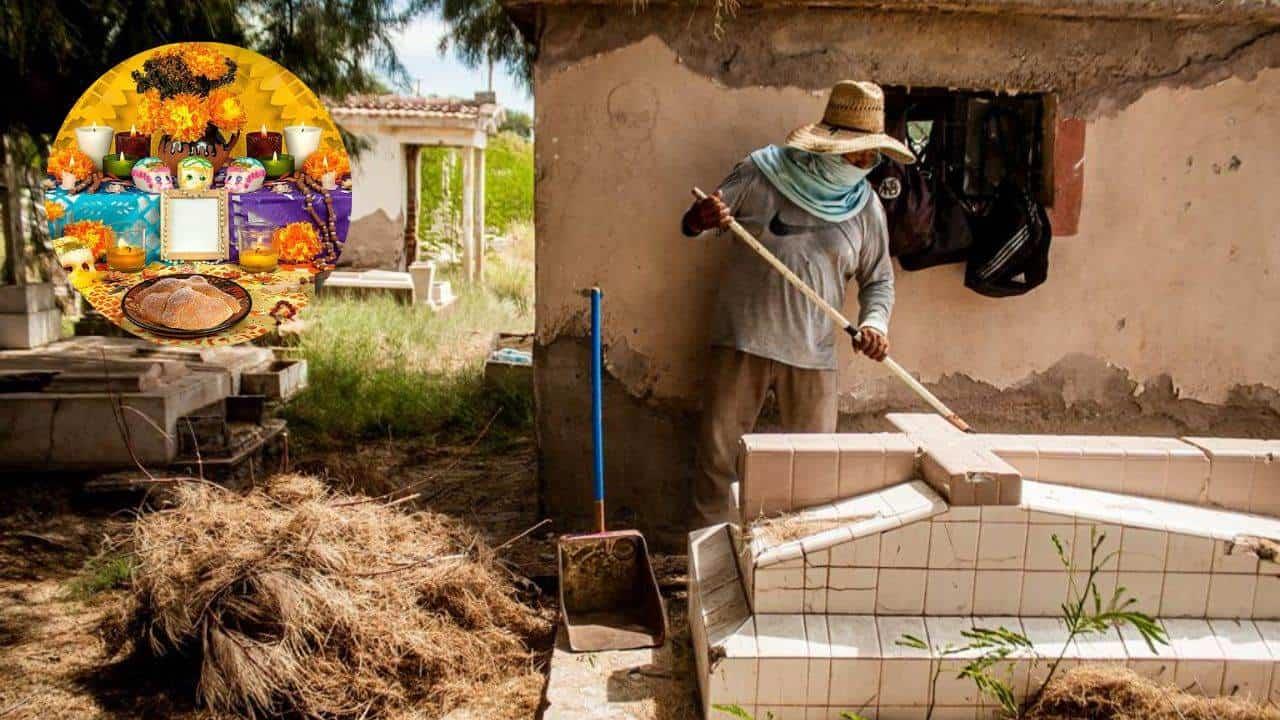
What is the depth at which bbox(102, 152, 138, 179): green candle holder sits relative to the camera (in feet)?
11.0

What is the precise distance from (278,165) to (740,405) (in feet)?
6.66

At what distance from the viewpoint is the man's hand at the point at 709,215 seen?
410 centimetres

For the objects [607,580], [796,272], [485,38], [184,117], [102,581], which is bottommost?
[102,581]

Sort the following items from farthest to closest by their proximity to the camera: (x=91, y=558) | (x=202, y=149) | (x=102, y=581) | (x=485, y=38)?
(x=485, y=38)
(x=91, y=558)
(x=102, y=581)
(x=202, y=149)

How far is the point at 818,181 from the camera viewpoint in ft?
13.8

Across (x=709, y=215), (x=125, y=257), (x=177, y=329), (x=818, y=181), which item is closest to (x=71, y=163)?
(x=125, y=257)

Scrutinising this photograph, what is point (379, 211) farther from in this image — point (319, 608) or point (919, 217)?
point (319, 608)

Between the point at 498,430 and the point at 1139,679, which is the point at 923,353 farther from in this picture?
the point at 498,430

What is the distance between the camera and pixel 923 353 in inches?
192

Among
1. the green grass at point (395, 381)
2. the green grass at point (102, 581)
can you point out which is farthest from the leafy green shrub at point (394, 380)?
the green grass at point (102, 581)

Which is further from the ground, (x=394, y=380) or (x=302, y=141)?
(x=302, y=141)

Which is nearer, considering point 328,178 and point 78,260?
point 78,260

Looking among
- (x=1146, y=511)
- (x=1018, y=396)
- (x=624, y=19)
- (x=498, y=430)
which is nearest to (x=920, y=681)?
(x=1146, y=511)

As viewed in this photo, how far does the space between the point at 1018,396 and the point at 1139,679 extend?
2.45m
